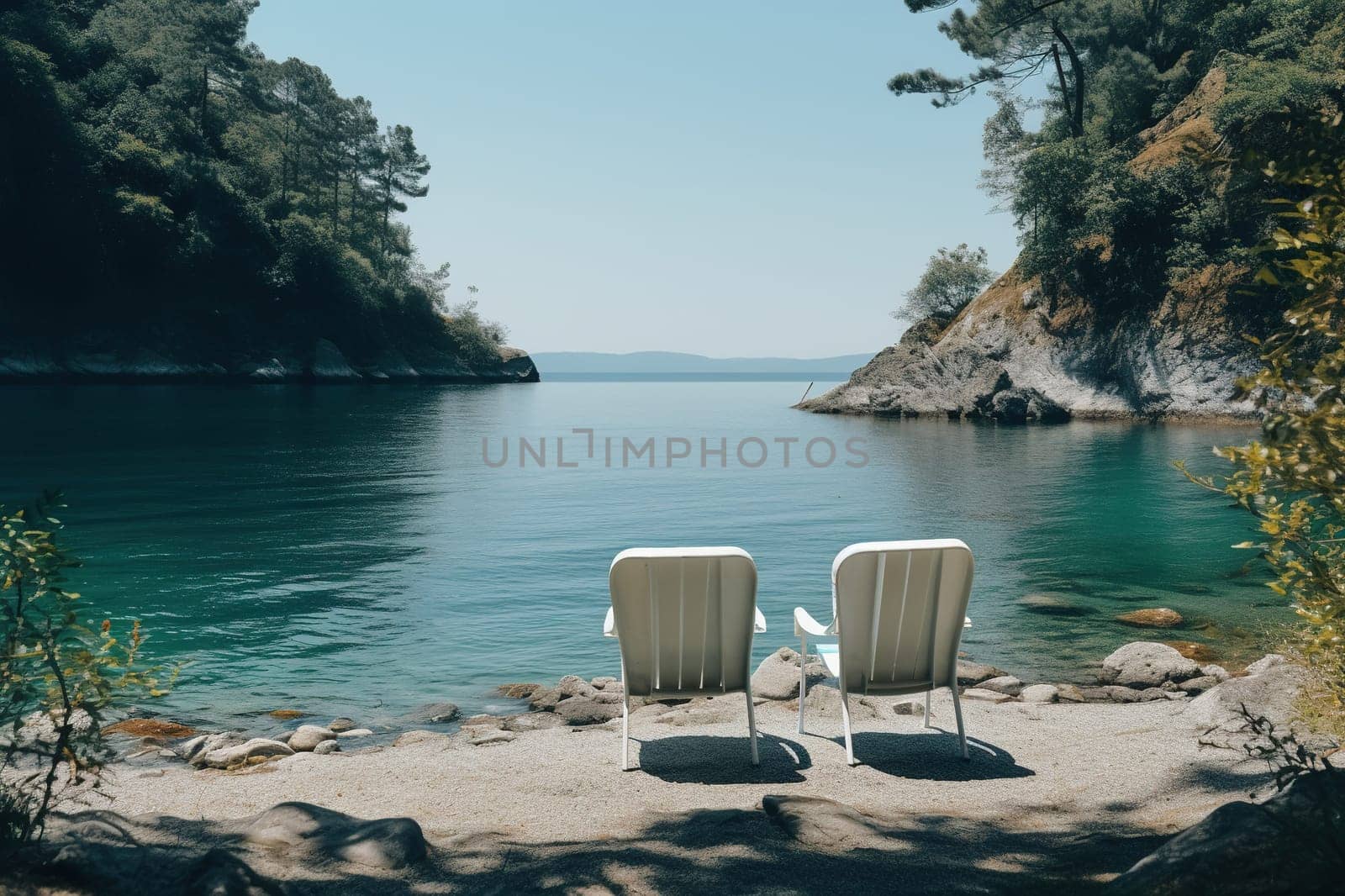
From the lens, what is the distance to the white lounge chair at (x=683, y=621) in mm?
5816

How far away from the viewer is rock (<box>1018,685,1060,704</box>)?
818 centimetres

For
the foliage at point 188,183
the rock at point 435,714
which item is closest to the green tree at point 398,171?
the foliage at point 188,183

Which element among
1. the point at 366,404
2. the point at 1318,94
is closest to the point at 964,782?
the point at 1318,94

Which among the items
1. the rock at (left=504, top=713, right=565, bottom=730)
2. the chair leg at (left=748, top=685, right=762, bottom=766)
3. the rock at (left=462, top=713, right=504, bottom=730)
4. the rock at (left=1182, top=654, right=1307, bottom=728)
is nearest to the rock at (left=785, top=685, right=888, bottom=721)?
the chair leg at (left=748, top=685, right=762, bottom=766)

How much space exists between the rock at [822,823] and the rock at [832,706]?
8.39 ft

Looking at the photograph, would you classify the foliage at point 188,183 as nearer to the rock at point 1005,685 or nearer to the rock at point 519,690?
the rock at point 519,690

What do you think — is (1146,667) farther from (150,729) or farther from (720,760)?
(150,729)

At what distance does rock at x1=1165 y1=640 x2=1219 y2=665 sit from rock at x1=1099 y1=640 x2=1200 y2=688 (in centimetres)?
97

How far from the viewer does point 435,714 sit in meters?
8.42

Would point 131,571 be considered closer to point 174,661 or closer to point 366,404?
point 174,661

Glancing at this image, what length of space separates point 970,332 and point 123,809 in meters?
53.7

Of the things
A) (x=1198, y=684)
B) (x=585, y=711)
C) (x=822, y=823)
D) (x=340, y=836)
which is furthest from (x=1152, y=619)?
(x=340, y=836)

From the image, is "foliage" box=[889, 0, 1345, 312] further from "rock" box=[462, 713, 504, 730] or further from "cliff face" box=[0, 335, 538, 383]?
"cliff face" box=[0, 335, 538, 383]

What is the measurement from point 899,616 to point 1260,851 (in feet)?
9.85
